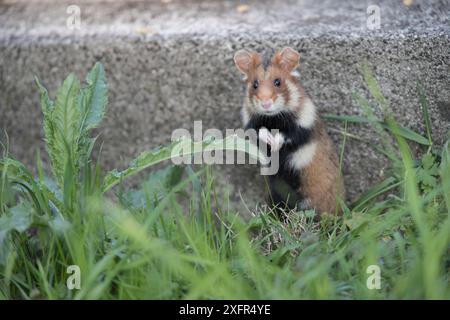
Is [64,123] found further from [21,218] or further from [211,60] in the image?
[211,60]

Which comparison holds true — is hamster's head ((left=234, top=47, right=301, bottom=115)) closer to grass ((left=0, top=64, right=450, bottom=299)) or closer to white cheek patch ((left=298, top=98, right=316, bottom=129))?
white cheek patch ((left=298, top=98, right=316, bottom=129))

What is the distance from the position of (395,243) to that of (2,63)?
107 inches

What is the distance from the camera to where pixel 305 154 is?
3566 millimetres

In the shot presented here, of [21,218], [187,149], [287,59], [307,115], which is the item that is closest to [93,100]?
[187,149]

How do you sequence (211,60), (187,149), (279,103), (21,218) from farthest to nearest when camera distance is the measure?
(211,60), (279,103), (187,149), (21,218)

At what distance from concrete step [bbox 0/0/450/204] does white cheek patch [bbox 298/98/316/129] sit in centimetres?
24

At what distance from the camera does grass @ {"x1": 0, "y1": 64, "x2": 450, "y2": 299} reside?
2418mm

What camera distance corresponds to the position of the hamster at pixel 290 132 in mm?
3467

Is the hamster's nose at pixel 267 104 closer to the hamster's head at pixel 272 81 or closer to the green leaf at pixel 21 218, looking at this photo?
the hamster's head at pixel 272 81

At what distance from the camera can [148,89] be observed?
3924mm

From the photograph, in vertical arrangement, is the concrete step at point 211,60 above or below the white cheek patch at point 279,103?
above

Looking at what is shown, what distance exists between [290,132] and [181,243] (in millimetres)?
1034

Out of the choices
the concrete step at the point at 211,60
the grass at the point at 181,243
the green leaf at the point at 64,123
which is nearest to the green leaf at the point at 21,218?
the grass at the point at 181,243
